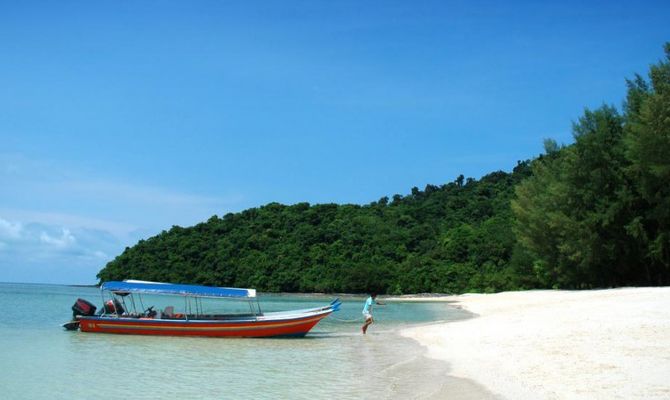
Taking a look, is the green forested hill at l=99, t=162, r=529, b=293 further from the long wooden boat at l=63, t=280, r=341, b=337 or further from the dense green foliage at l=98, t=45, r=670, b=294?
the long wooden boat at l=63, t=280, r=341, b=337

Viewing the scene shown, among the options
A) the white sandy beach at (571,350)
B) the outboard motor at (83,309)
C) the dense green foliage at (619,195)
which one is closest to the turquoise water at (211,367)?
the white sandy beach at (571,350)

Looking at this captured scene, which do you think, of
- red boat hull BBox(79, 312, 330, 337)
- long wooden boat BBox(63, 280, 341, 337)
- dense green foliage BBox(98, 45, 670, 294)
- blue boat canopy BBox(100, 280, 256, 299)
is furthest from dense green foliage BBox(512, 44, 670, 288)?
blue boat canopy BBox(100, 280, 256, 299)

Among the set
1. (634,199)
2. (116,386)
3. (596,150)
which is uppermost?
(596,150)

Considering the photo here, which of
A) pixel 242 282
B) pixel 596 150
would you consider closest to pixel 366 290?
pixel 242 282

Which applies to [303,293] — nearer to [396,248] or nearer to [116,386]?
[396,248]

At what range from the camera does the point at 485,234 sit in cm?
8112

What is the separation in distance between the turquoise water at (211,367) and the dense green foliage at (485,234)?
738 inches

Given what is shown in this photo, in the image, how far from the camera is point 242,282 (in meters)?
83.0

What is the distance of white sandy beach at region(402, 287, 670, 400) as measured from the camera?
393 inches

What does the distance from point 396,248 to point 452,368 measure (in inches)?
2843

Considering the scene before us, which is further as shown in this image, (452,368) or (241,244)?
(241,244)

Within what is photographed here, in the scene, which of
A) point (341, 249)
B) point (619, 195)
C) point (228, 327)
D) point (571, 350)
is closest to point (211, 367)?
point (228, 327)

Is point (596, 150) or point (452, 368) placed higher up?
point (596, 150)

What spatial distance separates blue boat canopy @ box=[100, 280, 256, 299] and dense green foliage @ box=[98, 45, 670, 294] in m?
21.8
